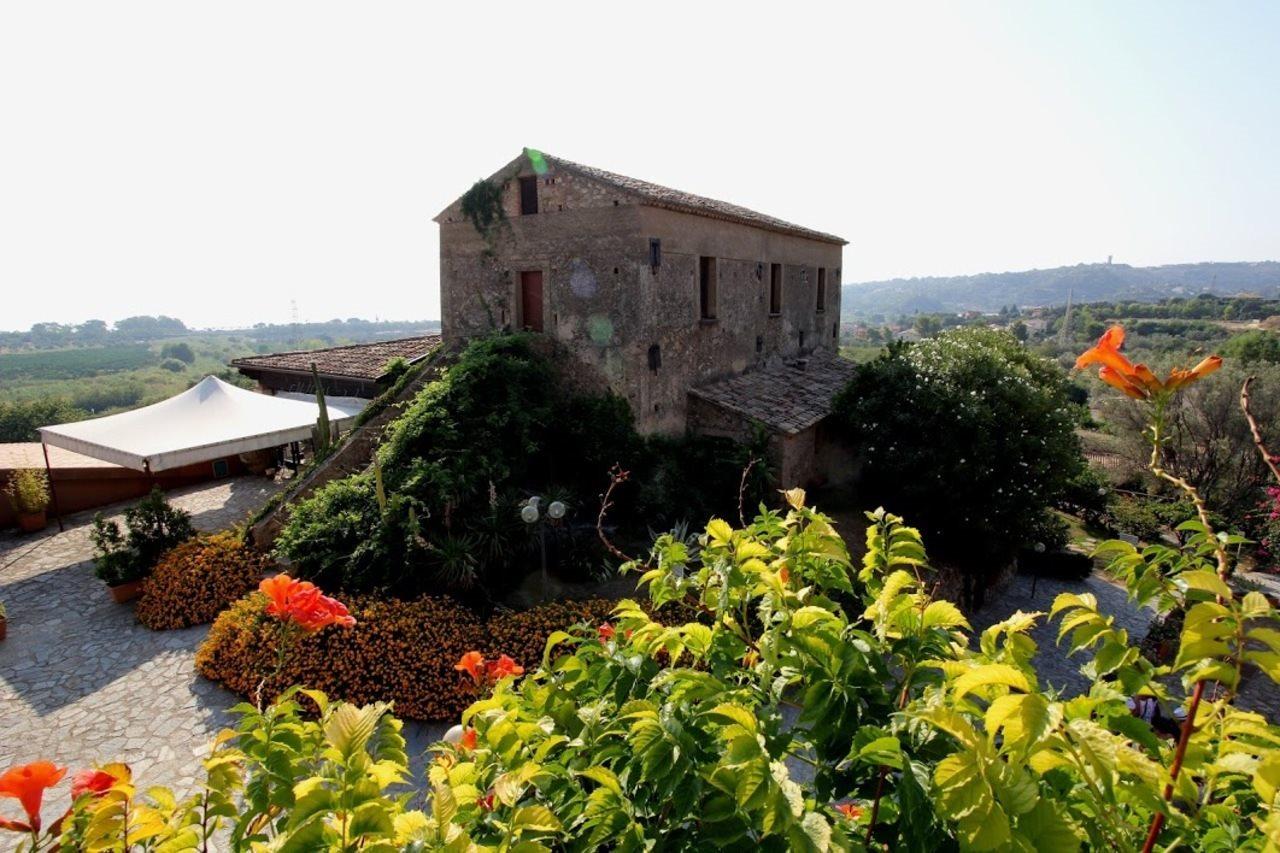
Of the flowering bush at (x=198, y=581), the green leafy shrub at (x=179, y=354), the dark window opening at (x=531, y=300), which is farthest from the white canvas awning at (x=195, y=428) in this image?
the green leafy shrub at (x=179, y=354)

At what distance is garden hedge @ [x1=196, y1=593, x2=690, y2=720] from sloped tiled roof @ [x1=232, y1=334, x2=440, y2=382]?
795 cm

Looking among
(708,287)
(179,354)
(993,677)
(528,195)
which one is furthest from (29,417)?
(179,354)

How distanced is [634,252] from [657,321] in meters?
1.53

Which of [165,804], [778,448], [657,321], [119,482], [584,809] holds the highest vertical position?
[657,321]

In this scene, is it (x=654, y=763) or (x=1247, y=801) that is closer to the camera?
(x=654, y=763)

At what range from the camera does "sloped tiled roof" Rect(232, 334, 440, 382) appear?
666 inches

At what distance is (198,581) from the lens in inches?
425

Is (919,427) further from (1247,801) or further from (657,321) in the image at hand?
(1247,801)

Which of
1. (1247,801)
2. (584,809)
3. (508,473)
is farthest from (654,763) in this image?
(508,473)

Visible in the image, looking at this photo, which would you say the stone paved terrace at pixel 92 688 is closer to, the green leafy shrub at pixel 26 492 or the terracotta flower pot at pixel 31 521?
the green leafy shrub at pixel 26 492

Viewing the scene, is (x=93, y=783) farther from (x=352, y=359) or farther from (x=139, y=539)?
(x=352, y=359)

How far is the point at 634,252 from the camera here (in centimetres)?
1315

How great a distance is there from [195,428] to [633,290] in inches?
369

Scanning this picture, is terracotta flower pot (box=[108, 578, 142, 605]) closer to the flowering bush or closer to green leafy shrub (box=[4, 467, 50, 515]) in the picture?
the flowering bush
